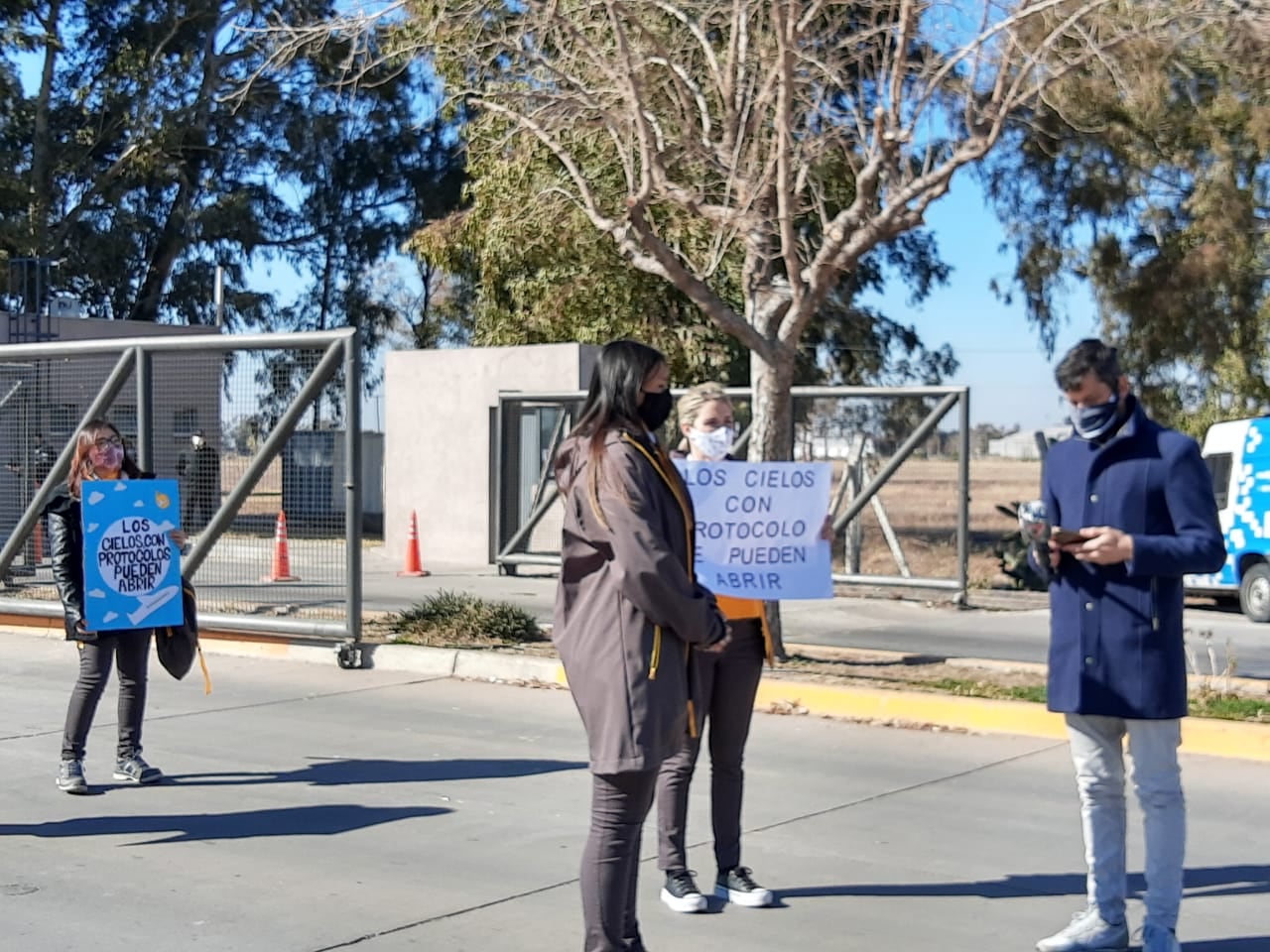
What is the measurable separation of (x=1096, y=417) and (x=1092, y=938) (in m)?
1.74

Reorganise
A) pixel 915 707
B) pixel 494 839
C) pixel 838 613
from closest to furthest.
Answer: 1. pixel 494 839
2. pixel 915 707
3. pixel 838 613

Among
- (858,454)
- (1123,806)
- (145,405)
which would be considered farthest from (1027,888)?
(858,454)

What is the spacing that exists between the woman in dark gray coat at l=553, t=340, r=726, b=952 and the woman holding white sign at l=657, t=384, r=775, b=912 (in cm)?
109

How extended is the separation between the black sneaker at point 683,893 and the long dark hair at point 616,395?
6.13 ft

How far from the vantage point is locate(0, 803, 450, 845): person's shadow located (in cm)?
700

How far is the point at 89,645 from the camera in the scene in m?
7.84

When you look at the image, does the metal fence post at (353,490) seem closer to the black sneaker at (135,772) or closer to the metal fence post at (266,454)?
the metal fence post at (266,454)

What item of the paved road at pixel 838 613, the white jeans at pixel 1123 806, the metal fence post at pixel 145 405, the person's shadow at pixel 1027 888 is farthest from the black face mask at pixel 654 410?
the metal fence post at pixel 145 405

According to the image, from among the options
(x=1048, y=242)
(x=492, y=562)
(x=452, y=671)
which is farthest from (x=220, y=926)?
(x=1048, y=242)

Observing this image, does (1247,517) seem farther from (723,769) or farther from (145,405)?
(723,769)

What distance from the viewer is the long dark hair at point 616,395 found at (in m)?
4.65

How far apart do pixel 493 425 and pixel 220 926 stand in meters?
14.2

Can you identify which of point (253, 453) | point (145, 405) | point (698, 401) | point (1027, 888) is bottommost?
point (1027, 888)

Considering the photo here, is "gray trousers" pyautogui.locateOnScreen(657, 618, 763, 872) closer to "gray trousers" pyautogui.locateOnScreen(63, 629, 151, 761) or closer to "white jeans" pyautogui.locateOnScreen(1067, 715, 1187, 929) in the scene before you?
"white jeans" pyautogui.locateOnScreen(1067, 715, 1187, 929)
